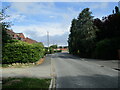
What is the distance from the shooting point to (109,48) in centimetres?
2988

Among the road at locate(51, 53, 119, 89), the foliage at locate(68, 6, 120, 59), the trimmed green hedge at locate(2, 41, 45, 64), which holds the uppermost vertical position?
the foliage at locate(68, 6, 120, 59)

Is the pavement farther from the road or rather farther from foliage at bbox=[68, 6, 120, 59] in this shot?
foliage at bbox=[68, 6, 120, 59]

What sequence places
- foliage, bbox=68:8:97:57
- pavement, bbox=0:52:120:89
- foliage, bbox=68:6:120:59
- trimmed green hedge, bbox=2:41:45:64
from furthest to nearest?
foliage, bbox=68:8:97:57 < foliage, bbox=68:6:120:59 < trimmed green hedge, bbox=2:41:45:64 < pavement, bbox=0:52:120:89

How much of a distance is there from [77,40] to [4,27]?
3136 centimetres

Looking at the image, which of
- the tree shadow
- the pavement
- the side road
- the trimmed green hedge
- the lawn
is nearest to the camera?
the lawn

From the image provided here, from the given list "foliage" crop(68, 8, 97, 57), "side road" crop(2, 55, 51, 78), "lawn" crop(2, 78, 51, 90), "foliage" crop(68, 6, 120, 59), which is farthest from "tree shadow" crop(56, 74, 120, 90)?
"foliage" crop(68, 8, 97, 57)

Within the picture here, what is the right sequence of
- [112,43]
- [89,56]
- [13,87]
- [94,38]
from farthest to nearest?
[89,56] → [94,38] → [112,43] → [13,87]

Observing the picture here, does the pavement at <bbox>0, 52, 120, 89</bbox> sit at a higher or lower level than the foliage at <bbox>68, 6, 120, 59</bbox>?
lower

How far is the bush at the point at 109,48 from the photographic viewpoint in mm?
29084

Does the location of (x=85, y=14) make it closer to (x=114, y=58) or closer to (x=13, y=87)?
(x=114, y=58)

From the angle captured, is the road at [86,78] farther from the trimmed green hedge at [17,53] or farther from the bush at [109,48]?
the bush at [109,48]

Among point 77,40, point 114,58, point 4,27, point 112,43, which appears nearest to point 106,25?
point 112,43

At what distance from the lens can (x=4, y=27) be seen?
848 centimetres

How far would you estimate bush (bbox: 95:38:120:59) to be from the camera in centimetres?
2908
